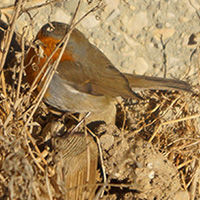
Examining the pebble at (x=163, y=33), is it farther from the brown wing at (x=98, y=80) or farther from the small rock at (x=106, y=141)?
the small rock at (x=106, y=141)

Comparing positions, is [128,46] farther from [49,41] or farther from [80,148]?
[80,148]

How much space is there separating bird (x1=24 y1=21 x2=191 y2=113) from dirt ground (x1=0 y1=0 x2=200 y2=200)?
0.14 meters

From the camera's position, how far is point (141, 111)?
317 centimetres

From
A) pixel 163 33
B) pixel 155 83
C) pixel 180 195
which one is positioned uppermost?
pixel 163 33

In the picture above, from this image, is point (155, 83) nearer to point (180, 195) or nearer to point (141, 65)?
point (141, 65)

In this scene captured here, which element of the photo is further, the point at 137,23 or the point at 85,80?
the point at 137,23

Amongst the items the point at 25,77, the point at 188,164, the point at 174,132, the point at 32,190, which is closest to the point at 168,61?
the point at 174,132

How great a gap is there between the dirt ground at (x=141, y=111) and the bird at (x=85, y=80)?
141 millimetres

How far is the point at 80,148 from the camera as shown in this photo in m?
2.30

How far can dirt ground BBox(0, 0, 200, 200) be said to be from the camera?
2406 mm

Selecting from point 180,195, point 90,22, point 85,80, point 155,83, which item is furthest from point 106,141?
point 90,22

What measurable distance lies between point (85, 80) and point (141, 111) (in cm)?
52

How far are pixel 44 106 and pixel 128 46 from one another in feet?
2.83

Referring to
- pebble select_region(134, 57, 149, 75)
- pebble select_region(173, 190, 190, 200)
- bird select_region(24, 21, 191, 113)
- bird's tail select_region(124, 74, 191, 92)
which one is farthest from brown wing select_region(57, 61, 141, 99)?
pebble select_region(173, 190, 190, 200)
